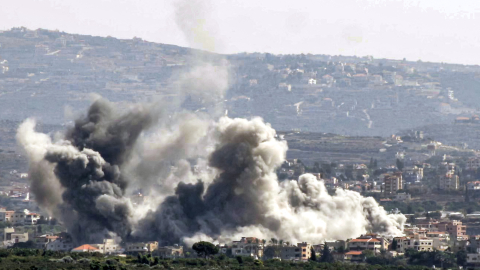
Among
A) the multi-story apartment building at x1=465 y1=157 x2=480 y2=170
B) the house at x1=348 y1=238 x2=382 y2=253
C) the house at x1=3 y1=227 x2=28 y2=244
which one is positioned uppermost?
the multi-story apartment building at x1=465 y1=157 x2=480 y2=170

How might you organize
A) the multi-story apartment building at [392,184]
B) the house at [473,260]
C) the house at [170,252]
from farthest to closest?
the multi-story apartment building at [392,184] < the house at [170,252] < the house at [473,260]

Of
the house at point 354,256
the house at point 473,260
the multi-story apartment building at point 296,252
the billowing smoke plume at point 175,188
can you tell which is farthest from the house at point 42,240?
the house at point 473,260

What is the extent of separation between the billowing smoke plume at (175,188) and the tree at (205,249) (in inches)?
189

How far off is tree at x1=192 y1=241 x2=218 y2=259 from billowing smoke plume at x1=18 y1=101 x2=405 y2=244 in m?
4.81

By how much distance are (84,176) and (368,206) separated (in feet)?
74.8

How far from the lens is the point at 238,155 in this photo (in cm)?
9081

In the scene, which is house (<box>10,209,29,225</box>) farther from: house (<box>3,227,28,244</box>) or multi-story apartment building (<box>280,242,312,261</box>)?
multi-story apartment building (<box>280,242,312,261</box>)

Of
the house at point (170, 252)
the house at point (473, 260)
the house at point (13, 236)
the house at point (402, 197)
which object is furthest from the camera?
the house at point (402, 197)

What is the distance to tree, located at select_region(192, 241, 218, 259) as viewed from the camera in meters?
82.4

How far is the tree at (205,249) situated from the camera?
8238 centimetres

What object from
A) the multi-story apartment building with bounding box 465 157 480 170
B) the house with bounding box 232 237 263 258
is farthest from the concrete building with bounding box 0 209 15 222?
the multi-story apartment building with bounding box 465 157 480 170

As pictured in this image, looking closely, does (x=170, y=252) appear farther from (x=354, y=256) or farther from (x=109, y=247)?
(x=354, y=256)

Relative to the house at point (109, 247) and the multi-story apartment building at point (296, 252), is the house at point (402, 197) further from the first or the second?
the house at point (109, 247)

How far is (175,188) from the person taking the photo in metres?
93.8
